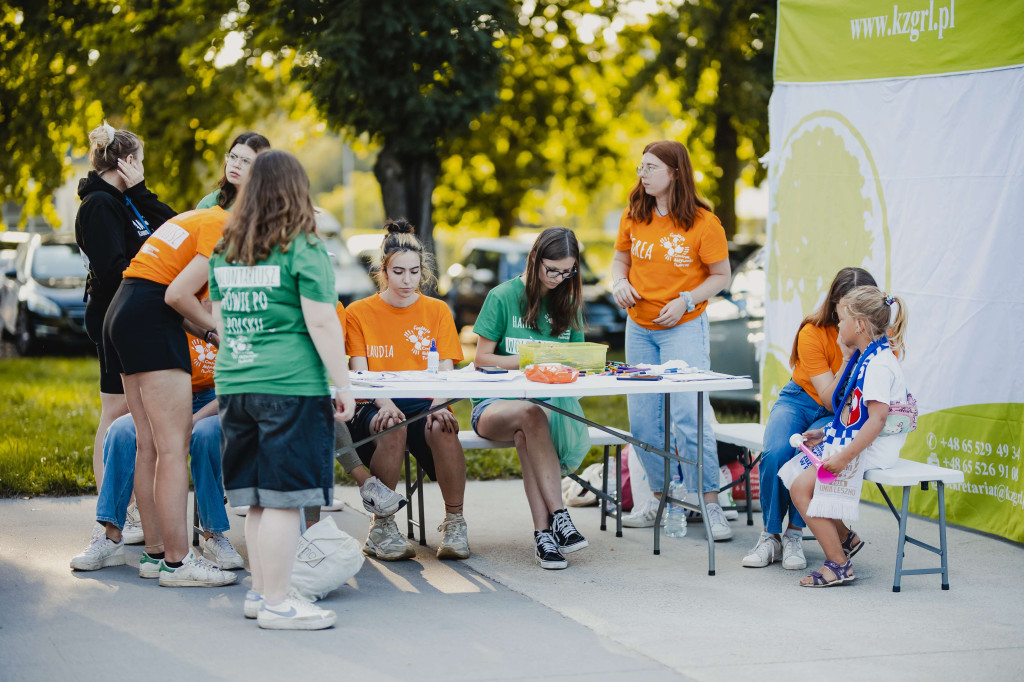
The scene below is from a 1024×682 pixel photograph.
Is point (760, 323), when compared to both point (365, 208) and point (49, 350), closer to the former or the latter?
point (49, 350)

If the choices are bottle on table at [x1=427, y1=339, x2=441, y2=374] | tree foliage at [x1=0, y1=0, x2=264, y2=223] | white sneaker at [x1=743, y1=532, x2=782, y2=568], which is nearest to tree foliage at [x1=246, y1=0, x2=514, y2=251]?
tree foliage at [x1=0, y1=0, x2=264, y2=223]

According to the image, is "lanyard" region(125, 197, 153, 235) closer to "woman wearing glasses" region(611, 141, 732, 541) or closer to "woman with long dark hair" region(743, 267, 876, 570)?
"woman wearing glasses" region(611, 141, 732, 541)

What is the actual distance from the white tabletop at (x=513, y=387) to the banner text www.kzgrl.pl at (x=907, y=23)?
8.18 ft

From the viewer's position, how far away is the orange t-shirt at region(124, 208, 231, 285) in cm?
507

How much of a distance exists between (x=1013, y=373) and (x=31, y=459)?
6.09 metres

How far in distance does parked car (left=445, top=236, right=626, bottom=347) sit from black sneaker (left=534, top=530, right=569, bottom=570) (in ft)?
41.4

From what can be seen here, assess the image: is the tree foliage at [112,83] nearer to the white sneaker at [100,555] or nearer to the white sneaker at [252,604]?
the white sneaker at [100,555]

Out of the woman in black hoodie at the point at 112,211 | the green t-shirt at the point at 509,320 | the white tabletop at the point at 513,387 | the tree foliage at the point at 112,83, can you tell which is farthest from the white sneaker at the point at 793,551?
the tree foliage at the point at 112,83

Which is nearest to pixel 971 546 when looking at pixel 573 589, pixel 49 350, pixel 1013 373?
pixel 1013 373

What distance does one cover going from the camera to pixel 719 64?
48.4ft

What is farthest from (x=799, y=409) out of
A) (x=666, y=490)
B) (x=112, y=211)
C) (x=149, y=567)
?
(x=112, y=211)

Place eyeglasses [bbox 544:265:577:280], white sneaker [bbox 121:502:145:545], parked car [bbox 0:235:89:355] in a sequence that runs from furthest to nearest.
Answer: parked car [bbox 0:235:89:355] → white sneaker [bbox 121:502:145:545] → eyeglasses [bbox 544:265:577:280]

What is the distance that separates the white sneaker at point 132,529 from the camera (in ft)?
19.9

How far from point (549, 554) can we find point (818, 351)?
1625mm
